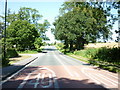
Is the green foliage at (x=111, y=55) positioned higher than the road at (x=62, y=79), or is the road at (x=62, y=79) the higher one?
the green foliage at (x=111, y=55)

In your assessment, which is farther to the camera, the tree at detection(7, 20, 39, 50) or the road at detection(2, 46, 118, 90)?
the tree at detection(7, 20, 39, 50)

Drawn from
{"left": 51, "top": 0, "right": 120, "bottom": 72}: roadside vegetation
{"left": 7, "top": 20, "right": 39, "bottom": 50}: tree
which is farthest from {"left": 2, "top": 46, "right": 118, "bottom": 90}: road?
{"left": 7, "top": 20, "right": 39, "bottom": 50}: tree

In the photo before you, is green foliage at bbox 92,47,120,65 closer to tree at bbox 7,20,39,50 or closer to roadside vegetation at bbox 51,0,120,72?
roadside vegetation at bbox 51,0,120,72

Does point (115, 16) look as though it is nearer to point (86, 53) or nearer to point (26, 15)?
point (86, 53)

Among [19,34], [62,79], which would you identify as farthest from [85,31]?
[62,79]

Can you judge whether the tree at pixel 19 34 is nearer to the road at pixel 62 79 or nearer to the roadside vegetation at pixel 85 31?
the roadside vegetation at pixel 85 31

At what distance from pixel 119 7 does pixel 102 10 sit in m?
1.96

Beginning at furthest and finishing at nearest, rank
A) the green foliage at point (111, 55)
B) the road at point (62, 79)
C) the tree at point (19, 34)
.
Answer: the tree at point (19, 34)
the green foliage at point (111, 55)
the road at point (62, 79)

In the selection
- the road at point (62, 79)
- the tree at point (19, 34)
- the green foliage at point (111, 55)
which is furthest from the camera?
the tree at point (19, 34)

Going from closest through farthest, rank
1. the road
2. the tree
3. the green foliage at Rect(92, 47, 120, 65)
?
the road, the green foliage at Rect(92, 47, 120, 65), the tree

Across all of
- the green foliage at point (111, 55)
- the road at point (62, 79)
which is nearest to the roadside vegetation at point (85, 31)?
the green foliage at point (111, 55)

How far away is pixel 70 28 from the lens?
45.5 metres

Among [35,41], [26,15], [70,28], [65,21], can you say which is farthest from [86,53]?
[26,15]

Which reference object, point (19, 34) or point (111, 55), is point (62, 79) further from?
point (19, 34)
